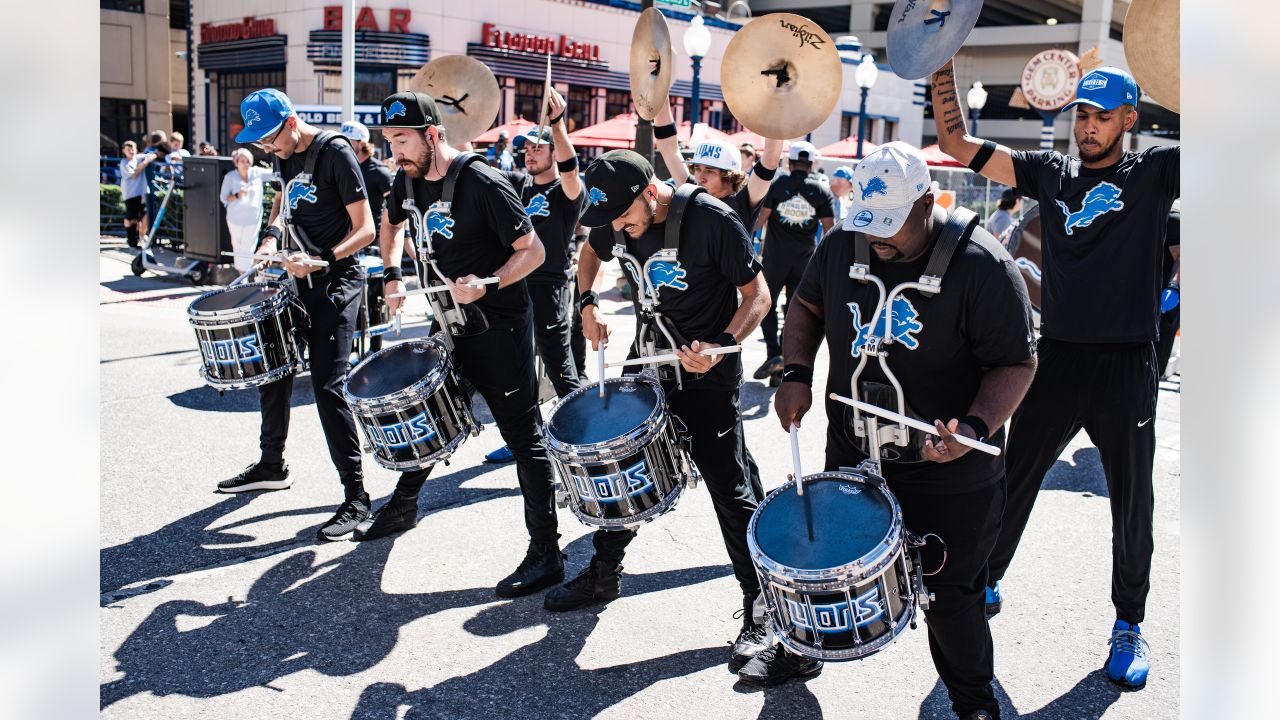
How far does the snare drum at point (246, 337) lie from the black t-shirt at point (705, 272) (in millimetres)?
2091

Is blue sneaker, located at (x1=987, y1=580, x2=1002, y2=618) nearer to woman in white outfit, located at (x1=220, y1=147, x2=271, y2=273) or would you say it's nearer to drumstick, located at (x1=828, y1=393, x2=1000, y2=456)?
drumstick, located at (x1=828, y1=393, x2=1000, y2=456)

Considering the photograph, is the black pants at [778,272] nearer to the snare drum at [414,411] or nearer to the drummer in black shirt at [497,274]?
the drummer in black shirt at [497,274]

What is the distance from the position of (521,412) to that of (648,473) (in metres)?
1.21

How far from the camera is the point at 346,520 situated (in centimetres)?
515

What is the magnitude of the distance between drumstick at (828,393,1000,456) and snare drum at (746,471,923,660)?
A: 0.21 meters

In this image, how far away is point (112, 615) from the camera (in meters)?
4.14

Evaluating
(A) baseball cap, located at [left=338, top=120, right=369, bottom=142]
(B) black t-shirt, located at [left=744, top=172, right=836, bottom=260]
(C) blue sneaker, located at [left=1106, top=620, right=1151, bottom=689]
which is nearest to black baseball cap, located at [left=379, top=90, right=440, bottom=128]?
(C) blue sneaker, located at [left=1106, top=620, right=1151, bottom=689]

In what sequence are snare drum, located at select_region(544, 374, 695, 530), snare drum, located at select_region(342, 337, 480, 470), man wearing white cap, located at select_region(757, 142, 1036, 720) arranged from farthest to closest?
snare drum, located at select_region(342, 337, 480, 470)
snare drum, located at select_region(544, 374, 695, 530)
man wearing white cap, located at select_region(757, 142, 1036, 720)

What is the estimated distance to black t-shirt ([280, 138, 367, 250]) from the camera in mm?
5211

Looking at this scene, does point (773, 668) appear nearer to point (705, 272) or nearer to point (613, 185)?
point (705, 272)

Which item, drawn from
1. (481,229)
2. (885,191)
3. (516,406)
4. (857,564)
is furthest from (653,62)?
(857,564)
